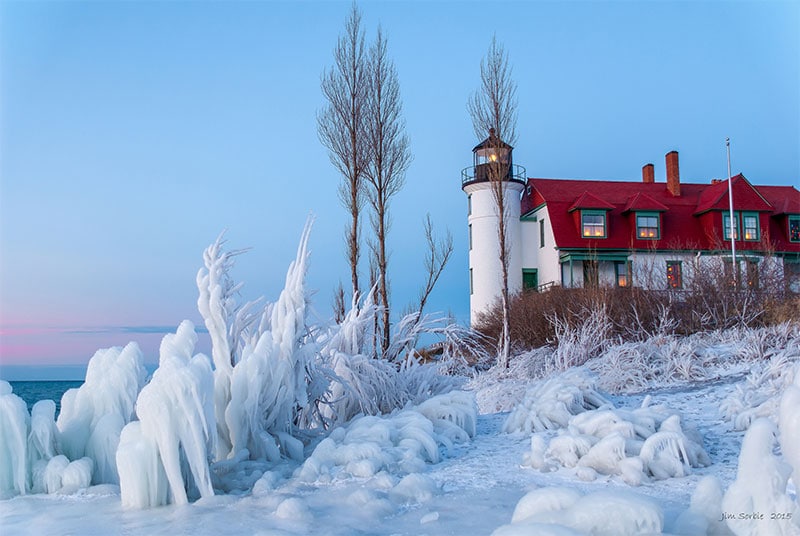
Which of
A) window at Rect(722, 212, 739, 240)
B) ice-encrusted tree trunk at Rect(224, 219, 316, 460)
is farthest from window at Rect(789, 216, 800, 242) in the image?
ice-encrusted tree trunk at Rect(224, 219, 316, 460)

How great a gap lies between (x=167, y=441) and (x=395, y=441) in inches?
86.7

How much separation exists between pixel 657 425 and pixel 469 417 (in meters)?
1.81

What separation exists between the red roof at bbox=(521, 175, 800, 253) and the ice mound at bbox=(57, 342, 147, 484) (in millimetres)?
23354

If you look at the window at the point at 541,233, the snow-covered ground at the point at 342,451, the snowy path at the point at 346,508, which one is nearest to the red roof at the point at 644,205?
the window at the point at 541,233

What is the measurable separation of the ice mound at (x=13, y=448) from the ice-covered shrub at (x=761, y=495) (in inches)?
187

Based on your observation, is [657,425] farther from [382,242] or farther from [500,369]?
[382,242]

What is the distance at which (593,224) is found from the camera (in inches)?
1098

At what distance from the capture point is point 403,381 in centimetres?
793

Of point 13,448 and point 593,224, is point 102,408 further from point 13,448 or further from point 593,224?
point 593,224

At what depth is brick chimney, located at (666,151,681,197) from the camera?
99.2ft

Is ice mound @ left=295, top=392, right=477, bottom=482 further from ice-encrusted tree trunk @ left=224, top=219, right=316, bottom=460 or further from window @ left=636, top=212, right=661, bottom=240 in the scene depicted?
window @ left=636, top=212, right=661, bottom=240

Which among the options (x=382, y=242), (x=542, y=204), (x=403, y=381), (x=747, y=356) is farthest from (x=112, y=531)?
(x=542, y=204)

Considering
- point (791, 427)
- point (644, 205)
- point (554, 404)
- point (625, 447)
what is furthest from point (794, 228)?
point (791, 427)

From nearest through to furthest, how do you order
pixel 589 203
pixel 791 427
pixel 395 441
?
pixel 791 427, pixel 395 441, pixel 589 203
